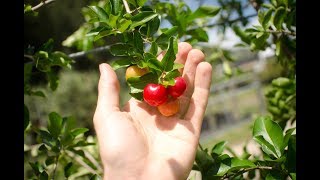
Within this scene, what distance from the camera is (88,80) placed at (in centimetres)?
961

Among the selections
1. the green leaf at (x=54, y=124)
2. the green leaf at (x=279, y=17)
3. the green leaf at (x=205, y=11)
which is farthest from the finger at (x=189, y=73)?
the green leaf at (x=54, y=124)

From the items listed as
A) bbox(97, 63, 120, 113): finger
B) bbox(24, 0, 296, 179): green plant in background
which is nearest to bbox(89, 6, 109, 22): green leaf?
bbox(24, 0, 296, 179): green plant in background

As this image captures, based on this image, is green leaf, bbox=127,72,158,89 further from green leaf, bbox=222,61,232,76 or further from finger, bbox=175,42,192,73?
green leaf, bbox=222,61,232,76

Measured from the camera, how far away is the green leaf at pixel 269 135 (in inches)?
77.0

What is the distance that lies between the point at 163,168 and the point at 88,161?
123cm

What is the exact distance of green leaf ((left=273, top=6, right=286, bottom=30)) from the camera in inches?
102

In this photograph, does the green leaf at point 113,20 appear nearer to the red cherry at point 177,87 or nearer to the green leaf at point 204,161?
the red cherry at point 177,87

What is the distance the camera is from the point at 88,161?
304cm

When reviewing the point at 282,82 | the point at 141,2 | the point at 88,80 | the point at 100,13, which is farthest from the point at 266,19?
the point at 88,80

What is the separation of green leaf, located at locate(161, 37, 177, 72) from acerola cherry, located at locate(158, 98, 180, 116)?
189 millimetres

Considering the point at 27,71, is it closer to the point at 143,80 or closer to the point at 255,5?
the point at 143,80

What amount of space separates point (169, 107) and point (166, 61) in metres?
0.27
